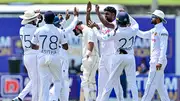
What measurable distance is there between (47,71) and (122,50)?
1737 mm

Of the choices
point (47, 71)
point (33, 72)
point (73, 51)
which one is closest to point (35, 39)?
point (47, 71)

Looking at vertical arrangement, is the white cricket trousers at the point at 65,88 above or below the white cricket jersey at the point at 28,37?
below

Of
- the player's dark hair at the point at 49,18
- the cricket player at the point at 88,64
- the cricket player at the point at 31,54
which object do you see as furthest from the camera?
the cricket player at the point at 88,64

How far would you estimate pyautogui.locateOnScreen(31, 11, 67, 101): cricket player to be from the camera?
1988 centimetres

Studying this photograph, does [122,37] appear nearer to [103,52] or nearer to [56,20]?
[103,52]

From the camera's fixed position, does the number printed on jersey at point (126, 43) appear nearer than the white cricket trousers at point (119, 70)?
Yes

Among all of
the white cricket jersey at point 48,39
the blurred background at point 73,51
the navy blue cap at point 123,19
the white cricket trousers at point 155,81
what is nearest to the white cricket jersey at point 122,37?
the navy blue cap at point 123,19

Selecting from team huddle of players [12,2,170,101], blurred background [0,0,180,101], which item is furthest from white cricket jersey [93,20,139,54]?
blurred background [0,0,180,101]

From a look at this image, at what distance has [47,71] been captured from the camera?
20109 mm

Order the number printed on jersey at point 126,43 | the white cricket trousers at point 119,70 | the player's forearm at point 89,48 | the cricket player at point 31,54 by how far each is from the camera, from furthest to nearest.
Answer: the player's forearm at point 89,48
the cricket player at point 31,54
the white cricket trousers at point 119,70
the number printed on jersey at point 126,43

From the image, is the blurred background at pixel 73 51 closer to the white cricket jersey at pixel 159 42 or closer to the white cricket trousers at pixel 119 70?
the white cricket jersey at pixel 159 42

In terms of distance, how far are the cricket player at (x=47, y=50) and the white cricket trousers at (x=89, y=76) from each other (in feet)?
10.3

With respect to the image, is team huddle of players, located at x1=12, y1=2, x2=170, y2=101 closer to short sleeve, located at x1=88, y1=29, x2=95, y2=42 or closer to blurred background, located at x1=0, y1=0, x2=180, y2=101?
short sleeve, located at x1=88, y1=29, x2=95, y2=42

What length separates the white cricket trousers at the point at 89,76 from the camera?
23359 mm
